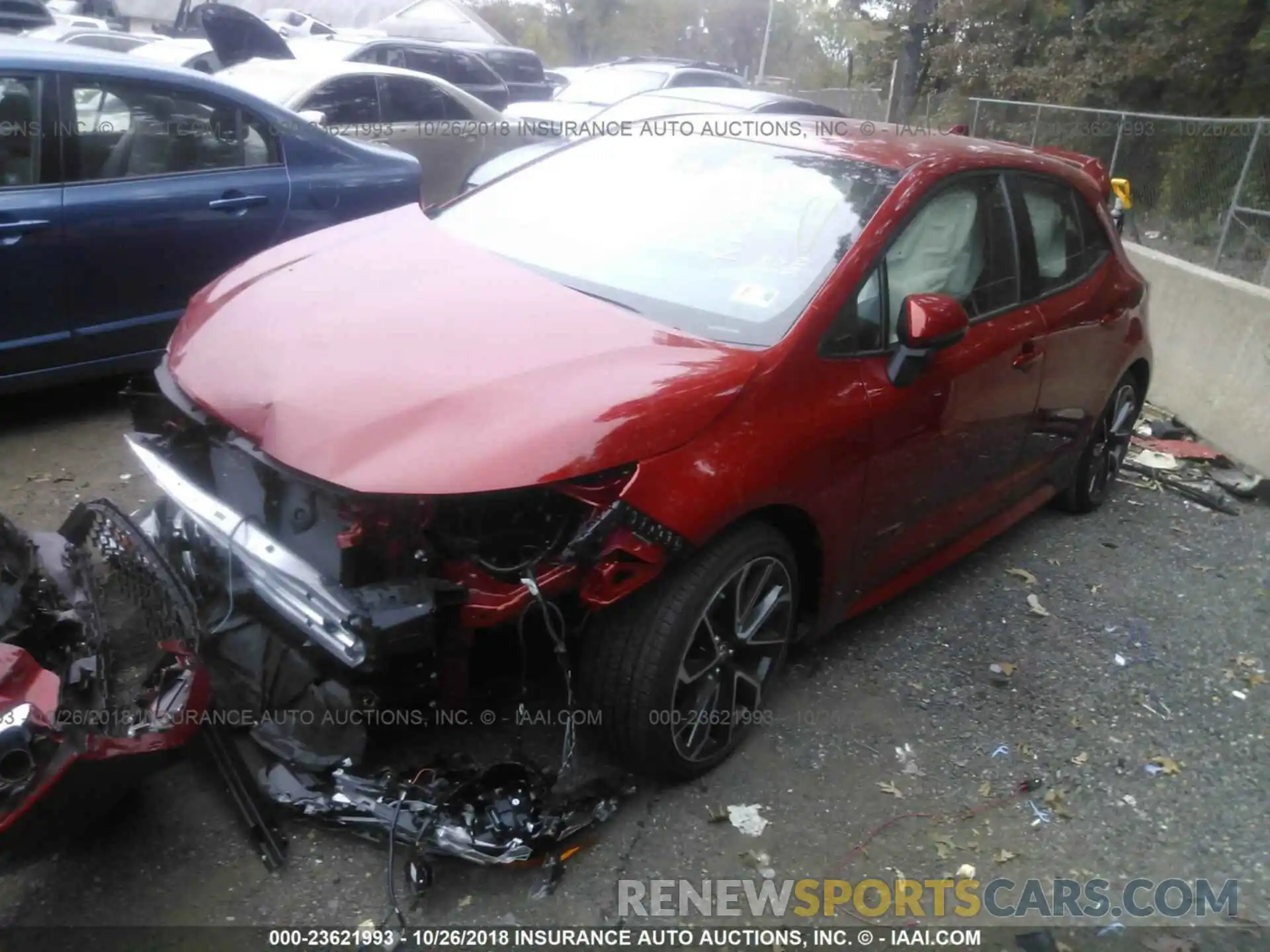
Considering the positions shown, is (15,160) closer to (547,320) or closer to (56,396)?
(56,396)

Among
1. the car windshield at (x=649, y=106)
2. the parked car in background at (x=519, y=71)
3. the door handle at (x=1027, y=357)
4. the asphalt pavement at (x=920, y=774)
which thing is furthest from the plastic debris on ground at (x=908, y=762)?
the parked car in background at (x=519, y=71)

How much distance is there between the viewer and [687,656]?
8.93 feet

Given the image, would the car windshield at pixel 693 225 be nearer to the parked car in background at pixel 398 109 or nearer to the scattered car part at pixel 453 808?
the scattered car part at pixel 453 808

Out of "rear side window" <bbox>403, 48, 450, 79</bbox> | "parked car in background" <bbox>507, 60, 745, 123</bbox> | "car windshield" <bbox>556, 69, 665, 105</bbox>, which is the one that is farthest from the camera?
"rear side window" <bbox>403, 48, 450, 79</bbox>

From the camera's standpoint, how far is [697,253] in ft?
10.5

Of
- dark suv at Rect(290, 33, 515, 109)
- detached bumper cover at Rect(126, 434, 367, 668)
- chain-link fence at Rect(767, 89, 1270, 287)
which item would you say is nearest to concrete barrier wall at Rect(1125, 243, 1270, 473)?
chain-link fence at Rect(767, 89, 1270, 287)

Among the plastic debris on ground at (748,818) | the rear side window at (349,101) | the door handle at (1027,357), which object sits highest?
the rear side window at (349,101)

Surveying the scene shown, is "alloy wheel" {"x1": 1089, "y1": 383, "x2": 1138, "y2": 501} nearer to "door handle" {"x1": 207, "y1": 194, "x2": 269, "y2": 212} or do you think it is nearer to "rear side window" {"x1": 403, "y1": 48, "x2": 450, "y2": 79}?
"door handle" {"x1": 207, "y1": 194, "x2": 269, "y2": 212}

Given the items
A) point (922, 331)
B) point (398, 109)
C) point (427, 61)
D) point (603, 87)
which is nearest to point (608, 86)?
point (603, 87)

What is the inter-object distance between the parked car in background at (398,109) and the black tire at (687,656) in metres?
5.82

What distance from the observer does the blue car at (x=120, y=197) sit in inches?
165

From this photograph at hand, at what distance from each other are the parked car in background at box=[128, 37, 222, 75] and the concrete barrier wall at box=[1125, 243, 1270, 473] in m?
7.96

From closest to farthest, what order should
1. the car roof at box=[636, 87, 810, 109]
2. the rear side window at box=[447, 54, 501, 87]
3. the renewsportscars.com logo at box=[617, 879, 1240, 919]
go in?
the renewsportscars.com logo at box=[617, 879, 1240, 919] → the car roof at box=[636, 87, 810, 109] → the rear side window at box=[447, 54, 501, 87]

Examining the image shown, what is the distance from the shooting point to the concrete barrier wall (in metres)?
5.65
